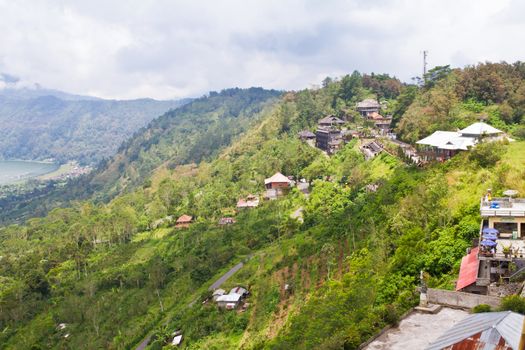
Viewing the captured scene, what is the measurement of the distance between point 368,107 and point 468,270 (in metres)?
44.7

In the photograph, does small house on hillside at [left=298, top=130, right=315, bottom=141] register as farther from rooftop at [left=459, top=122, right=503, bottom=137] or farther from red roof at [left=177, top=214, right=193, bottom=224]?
rooftop at [left=459, top=122, right=503, bottom=137]

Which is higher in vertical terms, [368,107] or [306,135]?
[368,107]

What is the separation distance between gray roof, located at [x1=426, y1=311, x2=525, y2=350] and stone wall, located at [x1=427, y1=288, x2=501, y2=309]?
3403mm

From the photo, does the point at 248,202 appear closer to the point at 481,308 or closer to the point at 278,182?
the point at 278,182

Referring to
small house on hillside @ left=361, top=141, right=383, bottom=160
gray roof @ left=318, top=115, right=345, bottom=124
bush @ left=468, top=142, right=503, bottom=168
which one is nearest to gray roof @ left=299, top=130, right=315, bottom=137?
gray roof @ left=318, top=115, right=345, bottom=124

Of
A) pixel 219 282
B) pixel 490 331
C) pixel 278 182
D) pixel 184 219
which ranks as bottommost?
pixel 219 282

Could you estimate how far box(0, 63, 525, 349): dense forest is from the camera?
843 inches

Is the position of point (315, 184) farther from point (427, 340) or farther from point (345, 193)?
point (427, 340)

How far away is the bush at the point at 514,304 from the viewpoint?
13.8 metres

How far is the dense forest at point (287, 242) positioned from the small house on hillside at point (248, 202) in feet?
3.46

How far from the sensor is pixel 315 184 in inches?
1825

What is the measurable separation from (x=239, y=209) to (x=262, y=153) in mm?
15003

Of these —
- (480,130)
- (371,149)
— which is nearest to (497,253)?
(480,130)

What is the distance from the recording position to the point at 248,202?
51906 mm
